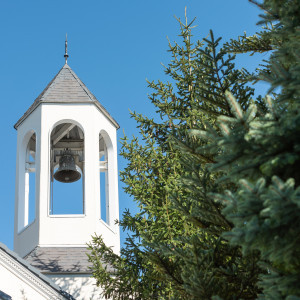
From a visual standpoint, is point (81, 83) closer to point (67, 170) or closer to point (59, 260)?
point (67, 170)

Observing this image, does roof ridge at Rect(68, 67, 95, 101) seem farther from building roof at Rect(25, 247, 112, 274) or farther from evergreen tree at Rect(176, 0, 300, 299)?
evergreen tree at Rect(176, 0, 300, 299)

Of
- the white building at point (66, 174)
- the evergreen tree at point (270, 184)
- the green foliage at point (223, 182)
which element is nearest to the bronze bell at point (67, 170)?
the white building at point (66, 174)

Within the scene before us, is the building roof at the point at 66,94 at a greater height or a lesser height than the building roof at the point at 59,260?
greater

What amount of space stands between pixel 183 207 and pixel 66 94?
9.40 metres

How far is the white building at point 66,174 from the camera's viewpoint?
13.3 m

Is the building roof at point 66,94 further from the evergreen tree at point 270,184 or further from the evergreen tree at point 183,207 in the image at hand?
the evergreen tree at point 270,184

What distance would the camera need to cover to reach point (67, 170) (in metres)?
15.3

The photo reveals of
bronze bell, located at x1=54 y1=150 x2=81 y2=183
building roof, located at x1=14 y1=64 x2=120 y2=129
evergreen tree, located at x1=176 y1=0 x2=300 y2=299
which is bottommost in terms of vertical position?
evergreen tree, located at x1=176 y1=0 x2=300 y2=299

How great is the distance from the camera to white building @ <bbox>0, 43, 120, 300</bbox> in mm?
13281

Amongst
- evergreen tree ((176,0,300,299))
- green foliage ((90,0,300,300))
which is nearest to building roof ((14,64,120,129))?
green foliage ((90,0,300,300))

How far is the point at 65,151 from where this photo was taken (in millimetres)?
15617

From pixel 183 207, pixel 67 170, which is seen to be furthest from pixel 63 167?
pixel 183 207

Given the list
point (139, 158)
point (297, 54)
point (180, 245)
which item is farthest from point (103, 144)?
point (297, 54)

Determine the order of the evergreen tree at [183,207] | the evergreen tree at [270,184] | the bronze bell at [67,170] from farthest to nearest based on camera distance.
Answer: the bronze bell at [67,170], the evergreen tree at [183,207], the evergreen tree at [270,184]
